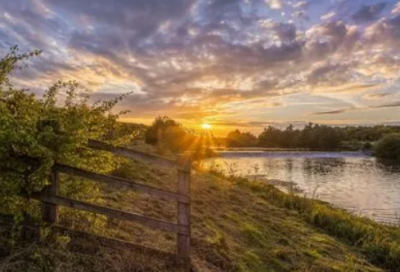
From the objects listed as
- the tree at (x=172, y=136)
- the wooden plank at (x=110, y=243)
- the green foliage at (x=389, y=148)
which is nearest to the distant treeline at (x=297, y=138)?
the green foliage at (x=389, y=148)

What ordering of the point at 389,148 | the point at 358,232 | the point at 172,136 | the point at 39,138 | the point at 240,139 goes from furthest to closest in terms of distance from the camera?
the point at 240,139, the point at 389,148, the point at 172,136, the point at 358,232, the point at 39,138

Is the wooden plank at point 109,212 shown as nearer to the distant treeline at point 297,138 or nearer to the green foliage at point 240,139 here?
the green foliage at point 240,139

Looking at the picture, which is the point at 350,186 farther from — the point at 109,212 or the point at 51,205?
the point at 51,205

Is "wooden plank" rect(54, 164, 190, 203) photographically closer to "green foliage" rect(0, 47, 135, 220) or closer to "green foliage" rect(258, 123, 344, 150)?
"green foliage" rect(0, 47, 135, 220)

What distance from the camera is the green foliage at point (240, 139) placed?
229ft

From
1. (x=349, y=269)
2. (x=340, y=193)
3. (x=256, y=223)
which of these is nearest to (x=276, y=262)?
(x=349, y=269)

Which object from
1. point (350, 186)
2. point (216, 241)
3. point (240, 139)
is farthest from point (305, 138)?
point (216, 241)

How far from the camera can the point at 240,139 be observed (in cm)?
7294

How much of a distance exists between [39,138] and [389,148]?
197 ft

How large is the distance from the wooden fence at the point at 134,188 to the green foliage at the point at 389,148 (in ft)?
184

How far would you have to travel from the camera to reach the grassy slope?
5191mm

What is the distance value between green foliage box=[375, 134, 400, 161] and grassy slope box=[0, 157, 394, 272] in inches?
1873

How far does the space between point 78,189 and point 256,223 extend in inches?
246

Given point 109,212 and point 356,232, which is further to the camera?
point 356,232
